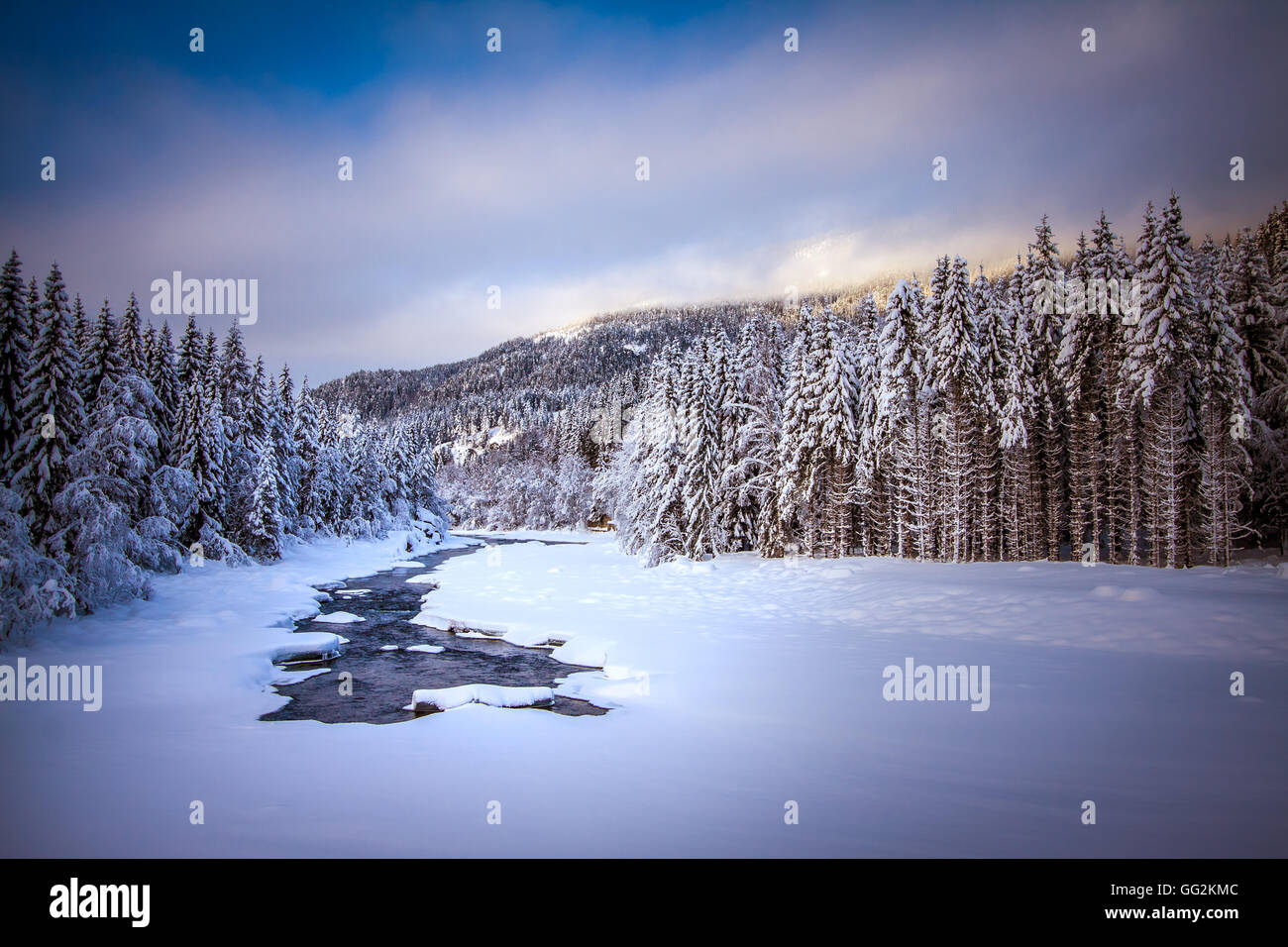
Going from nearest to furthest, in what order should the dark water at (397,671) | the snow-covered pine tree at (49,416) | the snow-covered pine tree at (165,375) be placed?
the dark water at (397,671) → the snow-covered pine tree at (49,416) → the snow-covered pine tree at (165,375)

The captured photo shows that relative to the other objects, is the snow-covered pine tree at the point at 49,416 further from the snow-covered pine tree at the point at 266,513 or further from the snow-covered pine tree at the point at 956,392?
the snow-covered pine tree at the point at 956,392

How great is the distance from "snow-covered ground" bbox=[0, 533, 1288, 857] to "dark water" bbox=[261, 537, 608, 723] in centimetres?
90

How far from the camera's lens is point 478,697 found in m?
12.7

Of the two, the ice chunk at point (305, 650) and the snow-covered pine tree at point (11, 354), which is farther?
the snow-covered pine tree at point (11, 354)

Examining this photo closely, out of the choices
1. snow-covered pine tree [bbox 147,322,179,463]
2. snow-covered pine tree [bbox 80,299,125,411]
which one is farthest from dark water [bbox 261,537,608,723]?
snow-covered pine tree [bbox 147,322,179,463]

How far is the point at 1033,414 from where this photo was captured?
1366 inches

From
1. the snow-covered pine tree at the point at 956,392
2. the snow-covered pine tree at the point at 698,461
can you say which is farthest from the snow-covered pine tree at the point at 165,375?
the snow-covered pine tree at the point at 956,392

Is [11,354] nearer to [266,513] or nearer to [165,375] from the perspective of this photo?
[165,375]

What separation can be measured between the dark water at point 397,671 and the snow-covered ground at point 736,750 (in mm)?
905

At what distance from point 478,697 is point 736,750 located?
620cm

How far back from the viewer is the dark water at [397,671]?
42.7ft

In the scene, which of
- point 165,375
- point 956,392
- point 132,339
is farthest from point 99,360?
point 956,392

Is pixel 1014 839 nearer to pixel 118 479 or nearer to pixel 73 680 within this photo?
pixel 73 680
